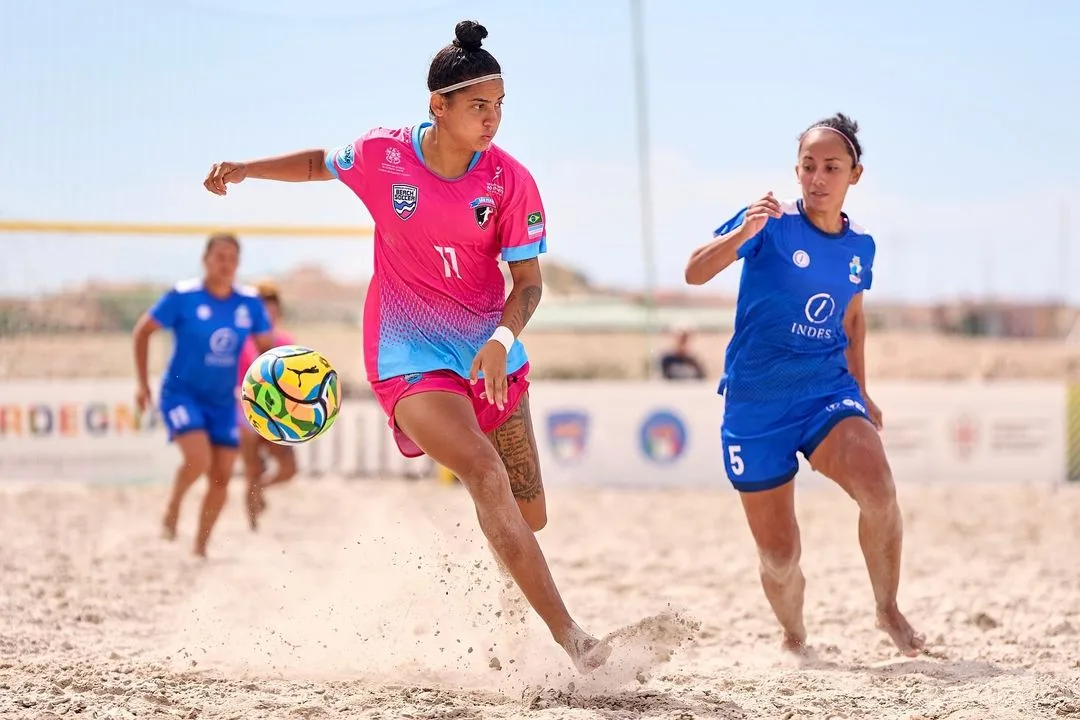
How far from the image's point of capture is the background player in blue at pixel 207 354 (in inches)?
309

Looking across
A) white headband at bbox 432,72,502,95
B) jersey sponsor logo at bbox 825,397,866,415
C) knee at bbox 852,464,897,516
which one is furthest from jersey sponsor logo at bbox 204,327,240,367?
knee at bbox 852,464,897,516

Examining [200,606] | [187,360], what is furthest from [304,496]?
[200,606]

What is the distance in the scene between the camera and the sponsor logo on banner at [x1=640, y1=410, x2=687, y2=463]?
39.8 ft

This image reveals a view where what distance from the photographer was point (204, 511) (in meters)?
7.55

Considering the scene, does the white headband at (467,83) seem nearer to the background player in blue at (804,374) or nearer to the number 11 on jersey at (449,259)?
the number 11 on jersey at (449,259)

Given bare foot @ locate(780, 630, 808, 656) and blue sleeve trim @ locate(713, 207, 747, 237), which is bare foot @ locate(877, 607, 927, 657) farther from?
blue sleeve trim @ locate(713, 207, 747, 237)

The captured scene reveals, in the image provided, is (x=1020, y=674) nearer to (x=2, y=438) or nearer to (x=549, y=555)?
(x=549, y=555)

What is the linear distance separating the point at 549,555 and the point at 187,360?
8.65 ft

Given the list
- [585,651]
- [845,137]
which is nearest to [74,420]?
[845,137]

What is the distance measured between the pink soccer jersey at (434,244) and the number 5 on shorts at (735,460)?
1048 millimetres

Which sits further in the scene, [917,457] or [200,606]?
[917,457]

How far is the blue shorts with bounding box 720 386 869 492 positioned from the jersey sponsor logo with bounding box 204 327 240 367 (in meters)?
4.18

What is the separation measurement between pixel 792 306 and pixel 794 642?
54.3 inches

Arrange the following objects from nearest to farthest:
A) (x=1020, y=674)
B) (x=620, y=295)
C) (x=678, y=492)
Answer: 1. (x=1020, y=674)
2. (x=678, y=492)
3. (x=620, y=295)
